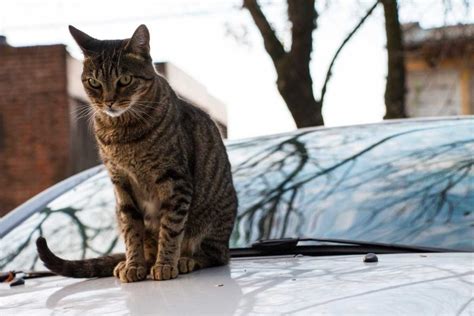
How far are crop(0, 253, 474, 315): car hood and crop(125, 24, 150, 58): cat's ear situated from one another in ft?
2.72

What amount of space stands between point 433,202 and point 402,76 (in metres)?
6.07

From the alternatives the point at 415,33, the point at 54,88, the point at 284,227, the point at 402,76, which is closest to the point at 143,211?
the point at 284,227

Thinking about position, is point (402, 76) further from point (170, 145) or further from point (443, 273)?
point (443, 273)

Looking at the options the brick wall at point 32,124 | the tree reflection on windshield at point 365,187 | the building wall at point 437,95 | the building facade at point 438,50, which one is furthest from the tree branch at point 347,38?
the building wall at point 437,95

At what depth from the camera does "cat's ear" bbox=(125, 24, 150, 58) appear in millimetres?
2775

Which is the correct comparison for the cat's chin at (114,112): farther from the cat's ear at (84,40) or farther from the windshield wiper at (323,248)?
the windshield wiper at (323,248)

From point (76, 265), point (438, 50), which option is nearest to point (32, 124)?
point (438, 50)

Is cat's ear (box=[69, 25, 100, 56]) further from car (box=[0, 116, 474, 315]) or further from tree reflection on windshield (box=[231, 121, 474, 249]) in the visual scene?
tree reflection on windshield (box=[231, 121, 474, 249])

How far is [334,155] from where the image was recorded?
2984 mm

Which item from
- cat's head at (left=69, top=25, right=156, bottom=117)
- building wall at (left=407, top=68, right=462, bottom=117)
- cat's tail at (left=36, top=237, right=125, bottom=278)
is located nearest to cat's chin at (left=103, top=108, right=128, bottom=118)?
cat's head at (left=69, top=25, right=156, bottom=117)

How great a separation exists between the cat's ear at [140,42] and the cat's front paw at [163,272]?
31.1 inches

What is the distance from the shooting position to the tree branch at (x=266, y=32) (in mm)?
8836

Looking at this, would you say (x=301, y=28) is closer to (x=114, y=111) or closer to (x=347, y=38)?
(x=347, y=38)

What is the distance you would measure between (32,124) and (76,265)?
38.1 feet
